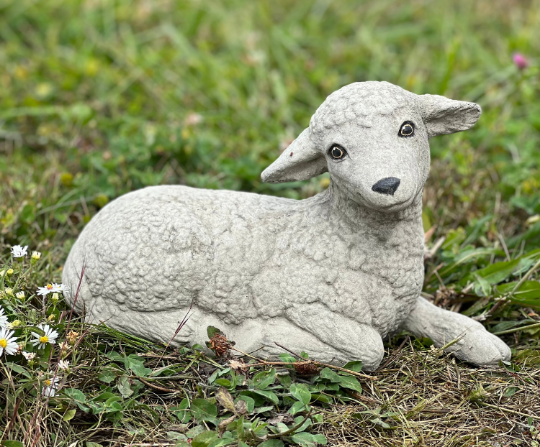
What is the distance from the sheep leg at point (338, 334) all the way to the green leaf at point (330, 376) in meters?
0.06

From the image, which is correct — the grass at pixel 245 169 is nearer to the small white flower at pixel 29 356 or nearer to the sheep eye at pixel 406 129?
the small white flower at pixel 29 356

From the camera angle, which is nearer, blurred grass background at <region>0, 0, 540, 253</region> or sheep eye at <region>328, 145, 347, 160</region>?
sheep eye at <region>328, 145, 347, 160</region>

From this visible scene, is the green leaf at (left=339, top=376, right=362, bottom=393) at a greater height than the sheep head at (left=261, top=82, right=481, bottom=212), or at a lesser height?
lesser

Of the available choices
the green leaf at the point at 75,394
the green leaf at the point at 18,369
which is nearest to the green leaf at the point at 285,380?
the green leaf at the point at 75,394

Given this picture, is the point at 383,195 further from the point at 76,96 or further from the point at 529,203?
the point at 76,96

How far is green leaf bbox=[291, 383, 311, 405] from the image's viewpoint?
269 cm

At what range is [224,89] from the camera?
218 inches

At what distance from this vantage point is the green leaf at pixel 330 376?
280cm

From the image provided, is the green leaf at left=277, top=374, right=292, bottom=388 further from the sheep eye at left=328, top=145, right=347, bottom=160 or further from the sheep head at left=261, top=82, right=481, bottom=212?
the sheep eye at left=328, top=145, right=347, bottom=160

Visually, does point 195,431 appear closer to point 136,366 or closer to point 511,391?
point 136,366

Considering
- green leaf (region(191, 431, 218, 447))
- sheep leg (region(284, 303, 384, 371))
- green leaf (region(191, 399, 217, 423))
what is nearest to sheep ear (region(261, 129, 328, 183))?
sheep leg (region(284, 303, 384, 371))

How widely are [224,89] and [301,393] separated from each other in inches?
133

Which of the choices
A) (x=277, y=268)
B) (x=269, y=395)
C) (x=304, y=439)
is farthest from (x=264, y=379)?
(x=277, y=268)

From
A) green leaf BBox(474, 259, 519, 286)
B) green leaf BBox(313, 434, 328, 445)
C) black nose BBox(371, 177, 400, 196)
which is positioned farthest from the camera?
green leaf BBox(474, 259, 519, 286)
